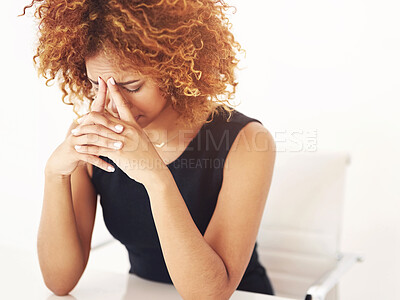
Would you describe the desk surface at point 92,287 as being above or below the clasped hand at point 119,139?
below

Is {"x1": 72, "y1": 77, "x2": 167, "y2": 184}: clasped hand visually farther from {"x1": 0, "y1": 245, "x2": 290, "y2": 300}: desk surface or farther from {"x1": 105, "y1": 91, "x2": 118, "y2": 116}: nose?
{"x1": 0, "y1": 245, "x2": 290, "y2": 300}: desk surface

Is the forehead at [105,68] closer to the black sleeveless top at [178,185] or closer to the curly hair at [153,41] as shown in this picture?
the curly hair at [153,41]

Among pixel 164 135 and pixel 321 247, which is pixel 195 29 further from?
pixel 321 247

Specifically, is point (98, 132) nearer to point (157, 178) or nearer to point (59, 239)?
point (157, 178)

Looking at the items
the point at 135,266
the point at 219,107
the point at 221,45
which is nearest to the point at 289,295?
the point at 135,266

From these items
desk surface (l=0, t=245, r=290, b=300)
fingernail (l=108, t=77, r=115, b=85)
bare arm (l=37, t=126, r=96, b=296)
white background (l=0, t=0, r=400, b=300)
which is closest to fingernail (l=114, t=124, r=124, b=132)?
fingernail (l=108, t=77, r=115, b=85)

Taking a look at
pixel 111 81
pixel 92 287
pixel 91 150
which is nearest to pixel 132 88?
pixel 111 81

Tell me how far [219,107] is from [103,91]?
0.41 m

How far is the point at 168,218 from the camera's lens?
1.04 meters

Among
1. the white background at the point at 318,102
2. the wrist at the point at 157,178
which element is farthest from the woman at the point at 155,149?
the white background at the point at 318,102

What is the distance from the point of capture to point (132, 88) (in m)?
1.11

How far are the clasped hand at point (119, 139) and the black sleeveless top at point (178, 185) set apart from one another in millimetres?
261

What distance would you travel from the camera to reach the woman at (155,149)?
1040 millimetres

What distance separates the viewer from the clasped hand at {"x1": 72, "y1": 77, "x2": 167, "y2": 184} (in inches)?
40.7
